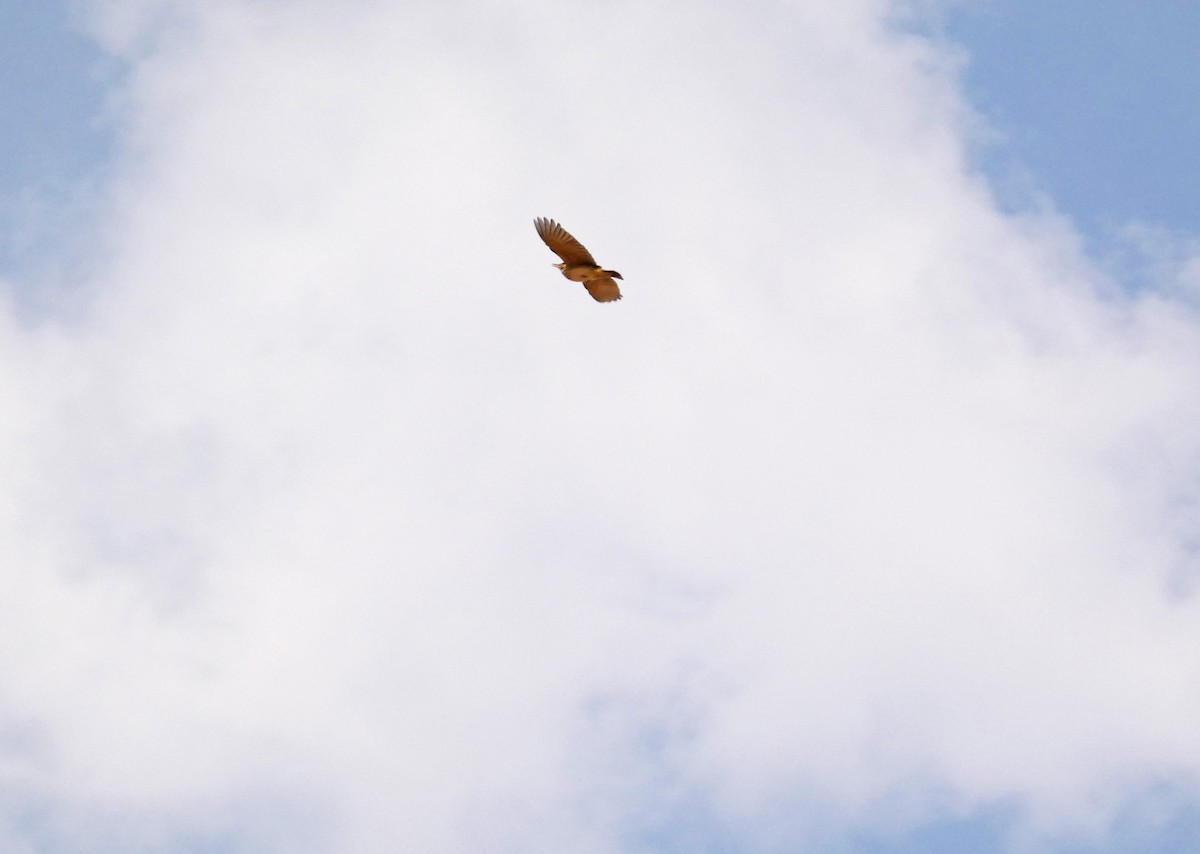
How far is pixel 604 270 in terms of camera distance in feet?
182

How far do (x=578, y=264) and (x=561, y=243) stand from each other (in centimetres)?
120

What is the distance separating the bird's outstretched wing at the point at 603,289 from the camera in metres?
56.4

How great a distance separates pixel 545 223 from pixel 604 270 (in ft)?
8.42

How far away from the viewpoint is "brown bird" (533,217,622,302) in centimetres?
5444

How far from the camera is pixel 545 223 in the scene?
178ft

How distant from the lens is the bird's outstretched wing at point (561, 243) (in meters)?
54.3

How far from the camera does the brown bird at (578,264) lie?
54438 mm

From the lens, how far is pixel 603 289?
186ft

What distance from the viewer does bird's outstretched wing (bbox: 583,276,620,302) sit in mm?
56406

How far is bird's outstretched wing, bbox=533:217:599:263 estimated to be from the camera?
5431cm

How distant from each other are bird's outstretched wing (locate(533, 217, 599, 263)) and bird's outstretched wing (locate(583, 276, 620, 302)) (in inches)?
40.6

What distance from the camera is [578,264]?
183ft

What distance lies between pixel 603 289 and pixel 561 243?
2692 millimetres
